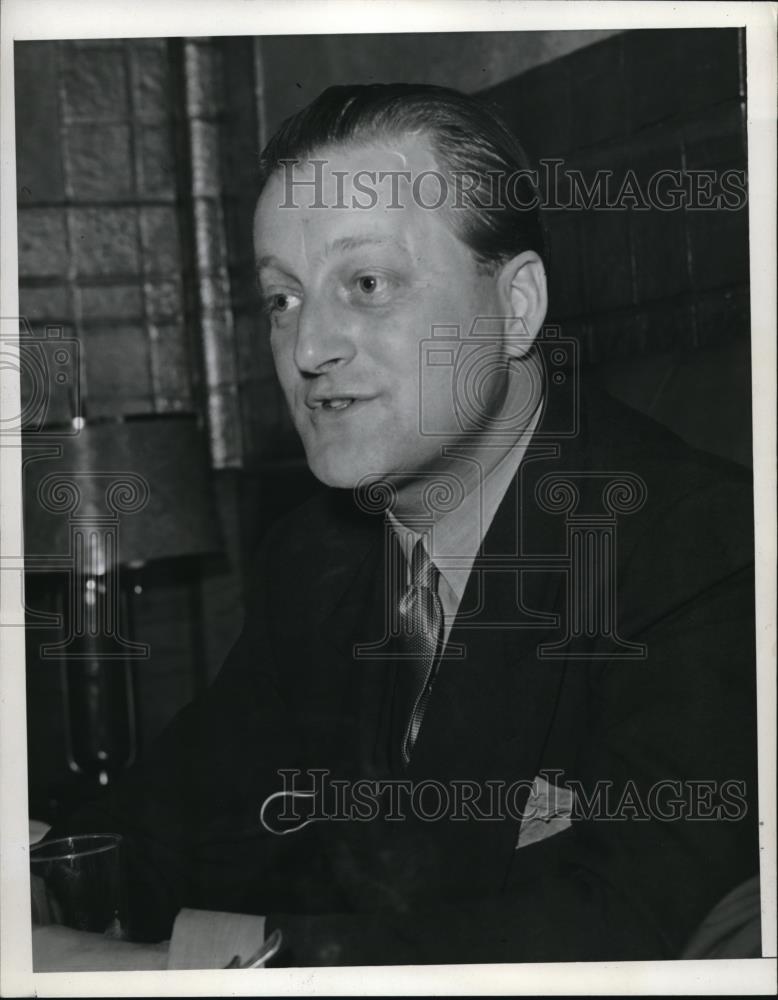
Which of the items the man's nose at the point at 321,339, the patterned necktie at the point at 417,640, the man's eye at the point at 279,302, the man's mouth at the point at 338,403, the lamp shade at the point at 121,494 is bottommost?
the patterned necktie at the point at 417,640

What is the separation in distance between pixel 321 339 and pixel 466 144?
0.88 feet

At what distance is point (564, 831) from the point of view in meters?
1.26

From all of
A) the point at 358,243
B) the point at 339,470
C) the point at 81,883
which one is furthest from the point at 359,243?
the point at 81,883

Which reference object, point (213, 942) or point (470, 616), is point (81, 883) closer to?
point (213, 942)

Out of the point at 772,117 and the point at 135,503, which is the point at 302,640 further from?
the point at 772,117

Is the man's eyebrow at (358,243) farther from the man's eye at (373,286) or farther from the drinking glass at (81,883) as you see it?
the drinking glass at (81,883)

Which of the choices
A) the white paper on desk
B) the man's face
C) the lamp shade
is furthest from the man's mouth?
the white paper on desk

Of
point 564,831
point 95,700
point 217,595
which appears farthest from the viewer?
point 217,595

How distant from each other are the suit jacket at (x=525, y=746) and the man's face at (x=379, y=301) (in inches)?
4.0

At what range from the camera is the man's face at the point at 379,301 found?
4.15 feet

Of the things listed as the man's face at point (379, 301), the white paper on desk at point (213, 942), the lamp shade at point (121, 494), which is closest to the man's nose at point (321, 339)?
the man's face at point (379, 301)

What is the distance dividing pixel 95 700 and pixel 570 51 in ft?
3.13

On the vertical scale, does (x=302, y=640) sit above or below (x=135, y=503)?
below

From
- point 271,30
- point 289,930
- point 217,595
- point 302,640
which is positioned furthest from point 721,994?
point 271,30
